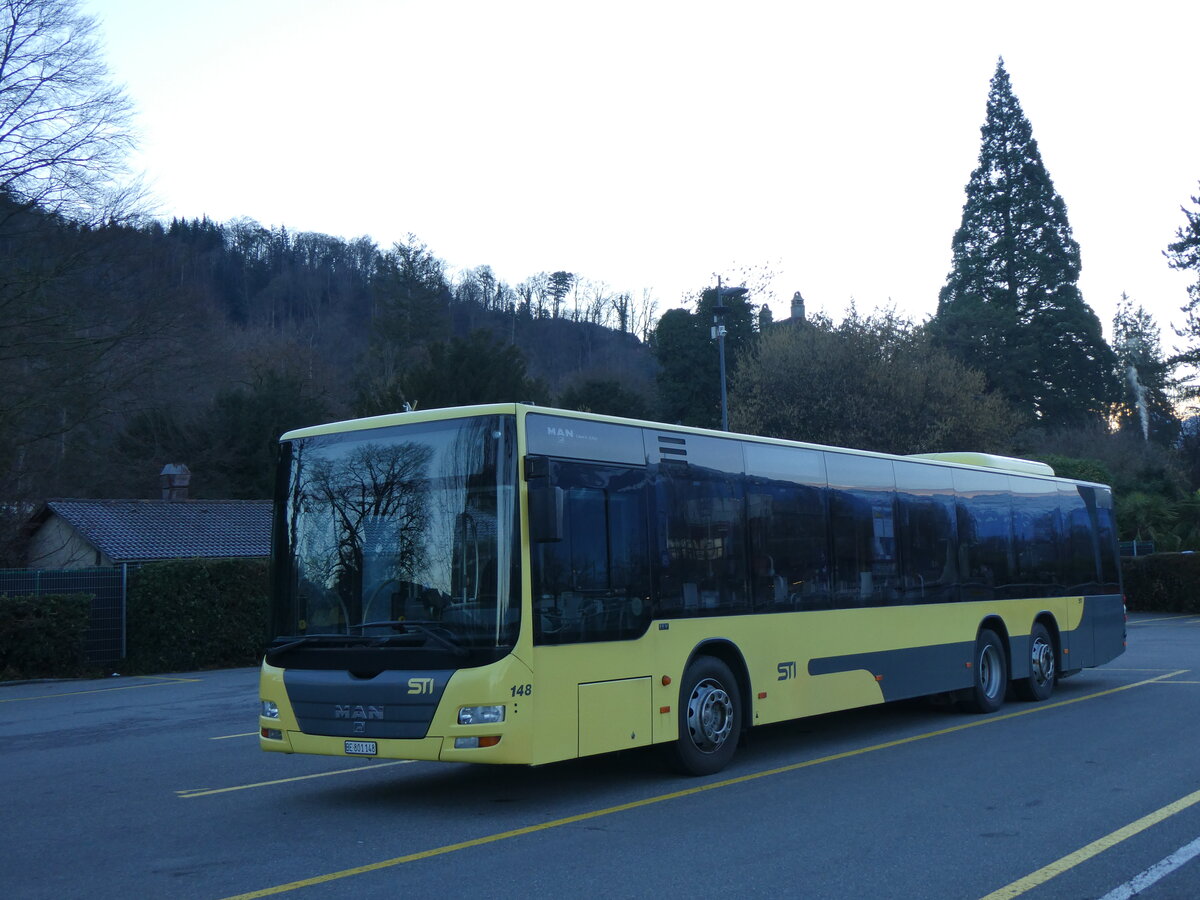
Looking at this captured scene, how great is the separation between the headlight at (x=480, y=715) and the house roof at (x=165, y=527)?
77.9 feet

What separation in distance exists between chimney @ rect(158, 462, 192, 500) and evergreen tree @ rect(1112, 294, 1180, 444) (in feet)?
166

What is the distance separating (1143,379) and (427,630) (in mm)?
89194

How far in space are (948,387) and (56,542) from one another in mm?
28929

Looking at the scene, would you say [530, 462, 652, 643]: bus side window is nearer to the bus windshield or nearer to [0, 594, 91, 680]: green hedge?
the bus windshield

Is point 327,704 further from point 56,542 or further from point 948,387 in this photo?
point 948,387

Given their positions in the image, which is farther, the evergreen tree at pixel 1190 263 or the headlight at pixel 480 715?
the evergreen tree at pixel 1190 263

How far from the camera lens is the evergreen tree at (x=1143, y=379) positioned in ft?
252

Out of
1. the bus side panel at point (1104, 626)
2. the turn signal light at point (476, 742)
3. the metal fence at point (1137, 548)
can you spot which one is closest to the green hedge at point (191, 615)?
the bus side panel at point (1104, 626)

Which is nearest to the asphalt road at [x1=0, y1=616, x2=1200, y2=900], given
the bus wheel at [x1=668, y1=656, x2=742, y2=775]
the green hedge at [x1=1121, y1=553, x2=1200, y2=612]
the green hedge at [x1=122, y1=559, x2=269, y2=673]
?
the bus wheel at [x1=668, y1=656, x2=742, y2=775]

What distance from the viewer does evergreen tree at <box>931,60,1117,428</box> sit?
69.2 meters

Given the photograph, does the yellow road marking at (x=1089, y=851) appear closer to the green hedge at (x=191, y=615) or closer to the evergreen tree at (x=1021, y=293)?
the green hedge at (x=191, y=615)

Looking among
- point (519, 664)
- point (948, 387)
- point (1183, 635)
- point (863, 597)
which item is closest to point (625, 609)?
point (519, 664)

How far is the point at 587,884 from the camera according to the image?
6395mm

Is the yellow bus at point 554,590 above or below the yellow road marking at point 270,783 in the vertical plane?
above
